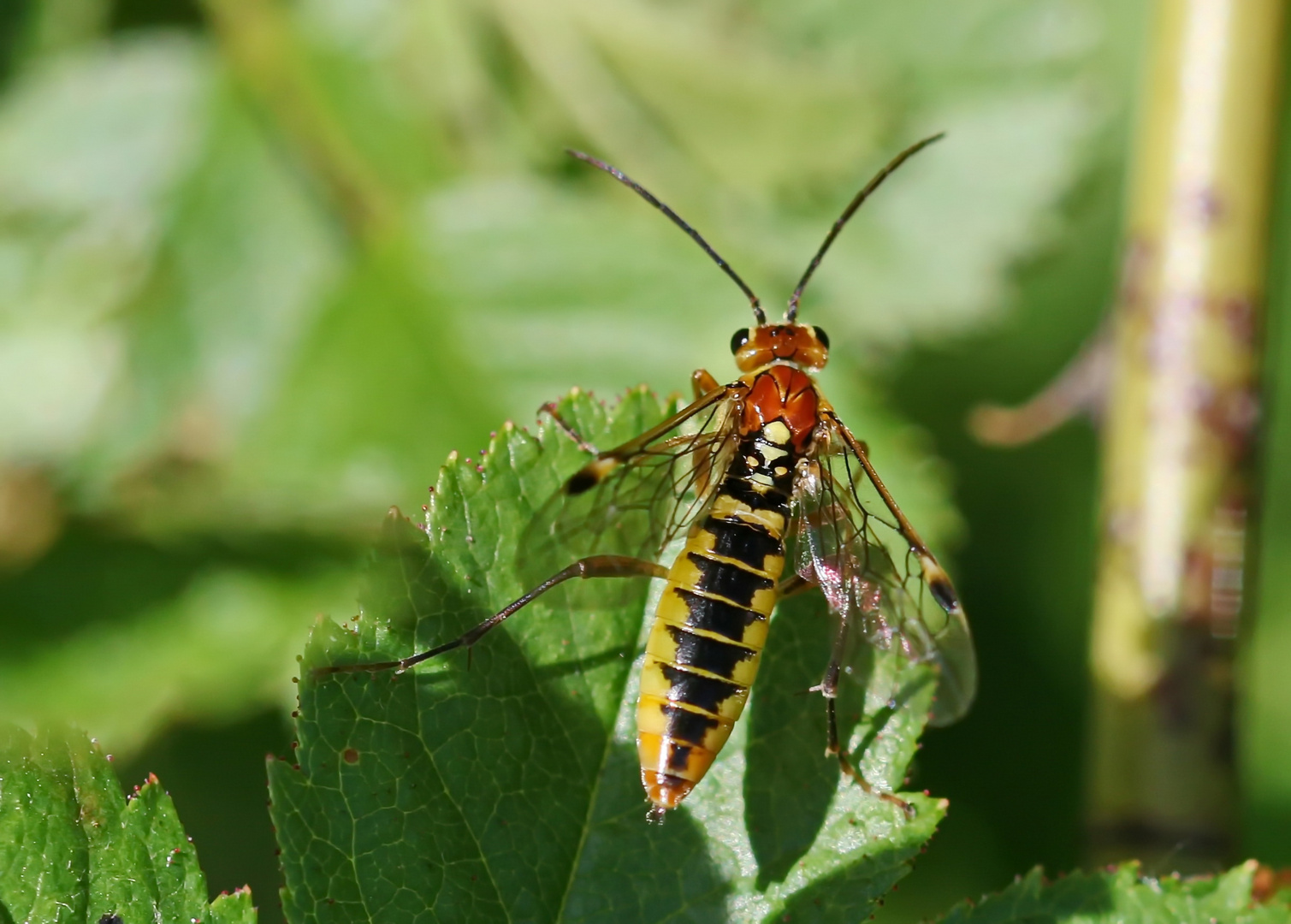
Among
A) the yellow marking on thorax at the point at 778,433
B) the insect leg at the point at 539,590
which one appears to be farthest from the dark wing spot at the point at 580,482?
the yellow marking on thorax at the point at 778,433

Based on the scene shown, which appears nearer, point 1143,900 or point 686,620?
point 1143,900

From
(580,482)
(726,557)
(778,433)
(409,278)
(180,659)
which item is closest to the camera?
(580,482)

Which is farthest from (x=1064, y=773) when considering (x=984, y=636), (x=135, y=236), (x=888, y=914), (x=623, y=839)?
(x=135, y=236)

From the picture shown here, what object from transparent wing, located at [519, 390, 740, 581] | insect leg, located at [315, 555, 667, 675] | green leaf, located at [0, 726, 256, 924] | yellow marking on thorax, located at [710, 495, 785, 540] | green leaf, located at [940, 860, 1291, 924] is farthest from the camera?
yellow marking on thorax, located at [710, 495, 785, 540]

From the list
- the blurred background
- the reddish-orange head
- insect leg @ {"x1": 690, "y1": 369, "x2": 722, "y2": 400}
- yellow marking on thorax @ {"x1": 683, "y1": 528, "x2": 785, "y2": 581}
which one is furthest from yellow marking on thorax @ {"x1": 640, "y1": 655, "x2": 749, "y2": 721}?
the blurred background

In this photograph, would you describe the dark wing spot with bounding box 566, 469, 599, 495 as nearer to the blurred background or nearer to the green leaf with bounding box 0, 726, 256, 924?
the green leaf with bounding box 0, 726, 256, 924

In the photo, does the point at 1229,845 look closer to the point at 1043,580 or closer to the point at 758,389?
the point at 758,389

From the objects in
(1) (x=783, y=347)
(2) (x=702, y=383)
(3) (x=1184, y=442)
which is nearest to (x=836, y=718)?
(2) (x=702, y=383)

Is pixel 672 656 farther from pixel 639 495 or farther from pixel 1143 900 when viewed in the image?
pixel 1143 900
